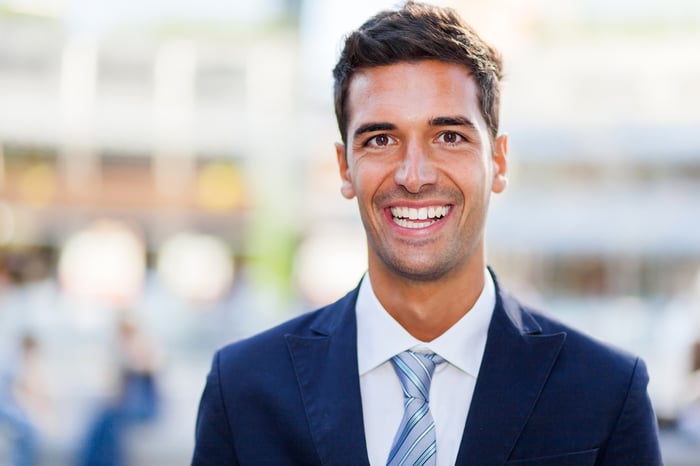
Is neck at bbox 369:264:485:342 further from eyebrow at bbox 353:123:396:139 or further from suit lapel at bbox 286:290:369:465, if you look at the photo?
eyebrow at bbox 353:123:396:139

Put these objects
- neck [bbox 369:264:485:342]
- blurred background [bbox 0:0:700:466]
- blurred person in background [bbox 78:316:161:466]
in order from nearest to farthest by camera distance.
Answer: neck [bbox 369:264:485:342], blurred person in background [bbox 78:316:161:466], blurred background [bbox 0:0:700:466]

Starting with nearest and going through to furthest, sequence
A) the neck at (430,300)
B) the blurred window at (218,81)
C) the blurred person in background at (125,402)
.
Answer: the neck at (430,300) < the blurred person in background at (125,402) < the blurred window at (218,81)

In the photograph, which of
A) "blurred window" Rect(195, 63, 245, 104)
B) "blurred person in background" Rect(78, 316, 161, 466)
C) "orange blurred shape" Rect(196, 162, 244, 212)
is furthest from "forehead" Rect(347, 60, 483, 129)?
"blurred window" Rect(195, 63, 245, 104)

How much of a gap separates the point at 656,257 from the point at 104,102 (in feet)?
48.0

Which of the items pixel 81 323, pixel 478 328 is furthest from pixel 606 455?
pixel 81 323

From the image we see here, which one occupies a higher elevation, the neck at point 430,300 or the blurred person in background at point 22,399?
the neck at point 430,300

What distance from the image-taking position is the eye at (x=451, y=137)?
1.85 meters

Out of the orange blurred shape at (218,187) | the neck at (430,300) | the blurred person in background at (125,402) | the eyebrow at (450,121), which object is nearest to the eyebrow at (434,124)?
the eyebrow at (450,121)

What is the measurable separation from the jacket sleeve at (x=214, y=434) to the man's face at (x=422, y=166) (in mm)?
493

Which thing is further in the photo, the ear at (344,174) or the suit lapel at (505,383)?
the ear at (344,174)

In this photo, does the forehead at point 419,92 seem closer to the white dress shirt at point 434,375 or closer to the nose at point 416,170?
the nose at point 416,170

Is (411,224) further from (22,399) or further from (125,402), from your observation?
(22,399)

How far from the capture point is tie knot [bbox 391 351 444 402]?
6.19ft

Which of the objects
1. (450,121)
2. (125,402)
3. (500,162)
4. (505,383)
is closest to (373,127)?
(450,121)
